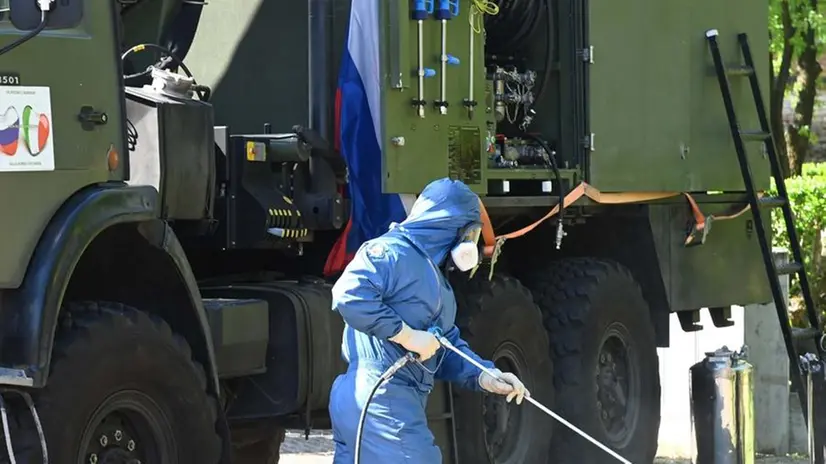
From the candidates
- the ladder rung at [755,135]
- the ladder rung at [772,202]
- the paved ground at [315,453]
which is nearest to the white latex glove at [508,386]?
the ladder rung at [755,135]

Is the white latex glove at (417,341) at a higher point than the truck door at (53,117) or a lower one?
lower

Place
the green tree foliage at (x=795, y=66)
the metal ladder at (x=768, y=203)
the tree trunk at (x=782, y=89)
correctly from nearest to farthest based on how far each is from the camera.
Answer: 1. the metal ladder at (x=768, y=203)
2. the green tree foliage at (x=795, y=66)
3. the tree trunk at (x=782, y=89)

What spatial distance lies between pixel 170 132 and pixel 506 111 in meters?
2.56

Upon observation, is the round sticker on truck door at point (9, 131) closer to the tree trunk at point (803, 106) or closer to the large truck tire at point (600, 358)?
the large truck tire at point (600, 358)

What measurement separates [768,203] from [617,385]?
161 centimetres

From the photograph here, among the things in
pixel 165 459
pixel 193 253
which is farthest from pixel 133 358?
pixel 193 253

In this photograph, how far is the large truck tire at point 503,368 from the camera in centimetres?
774

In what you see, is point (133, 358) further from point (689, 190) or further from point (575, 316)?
point (689, 190)

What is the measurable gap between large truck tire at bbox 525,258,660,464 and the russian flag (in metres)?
1.87

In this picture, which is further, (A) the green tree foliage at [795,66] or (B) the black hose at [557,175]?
(A) the green tree foliage at [795,66]

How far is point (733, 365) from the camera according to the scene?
7.17m

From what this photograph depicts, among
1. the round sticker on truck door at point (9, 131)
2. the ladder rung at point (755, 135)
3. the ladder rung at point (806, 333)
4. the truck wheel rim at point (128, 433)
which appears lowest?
the ladder rung at point (806, 333)

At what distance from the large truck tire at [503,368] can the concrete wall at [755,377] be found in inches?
85.7

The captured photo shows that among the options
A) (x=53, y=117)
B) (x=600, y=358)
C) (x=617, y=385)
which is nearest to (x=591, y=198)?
(x=600, y=358)
